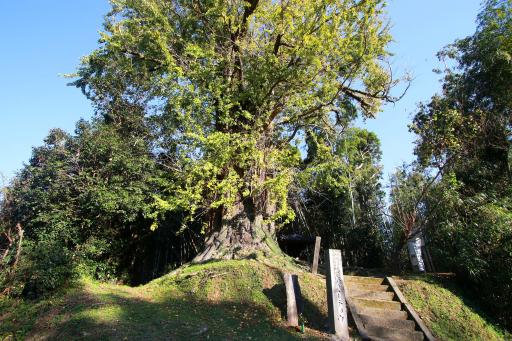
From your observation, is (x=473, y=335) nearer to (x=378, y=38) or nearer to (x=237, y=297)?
(x=237, y=297)

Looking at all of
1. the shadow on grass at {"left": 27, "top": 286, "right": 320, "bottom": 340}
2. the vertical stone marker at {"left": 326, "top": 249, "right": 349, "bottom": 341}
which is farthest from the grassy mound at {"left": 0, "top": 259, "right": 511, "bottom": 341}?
the vertical stone marker at {"left": 326, "top": 249, "right": 349, "bottom": 341}

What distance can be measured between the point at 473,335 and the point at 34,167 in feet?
45.6

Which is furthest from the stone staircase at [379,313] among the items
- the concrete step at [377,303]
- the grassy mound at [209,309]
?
the grassy mound at [209,309]

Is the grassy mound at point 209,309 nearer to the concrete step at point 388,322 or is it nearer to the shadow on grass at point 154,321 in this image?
the shadow on grass at point 154,321

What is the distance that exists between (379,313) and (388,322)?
302 mm

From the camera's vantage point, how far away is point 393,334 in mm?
7105

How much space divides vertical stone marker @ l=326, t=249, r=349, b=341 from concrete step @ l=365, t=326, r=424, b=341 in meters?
0.71

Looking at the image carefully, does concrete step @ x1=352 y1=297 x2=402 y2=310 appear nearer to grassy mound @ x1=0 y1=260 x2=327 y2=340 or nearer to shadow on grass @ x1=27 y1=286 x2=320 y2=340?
grassy mound @ x1=0 y1=260 x2=327 y2=340

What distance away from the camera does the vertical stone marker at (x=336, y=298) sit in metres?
6.77

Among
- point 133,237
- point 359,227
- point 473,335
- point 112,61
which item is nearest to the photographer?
point 473,335

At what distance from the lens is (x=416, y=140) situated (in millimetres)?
15125

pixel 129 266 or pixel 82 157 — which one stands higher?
pixel 82 157

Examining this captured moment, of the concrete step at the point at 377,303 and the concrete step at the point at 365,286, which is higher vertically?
the concrete step at the point at 365,286

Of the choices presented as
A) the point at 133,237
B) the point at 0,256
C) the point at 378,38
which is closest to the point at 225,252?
the point at 133,237
